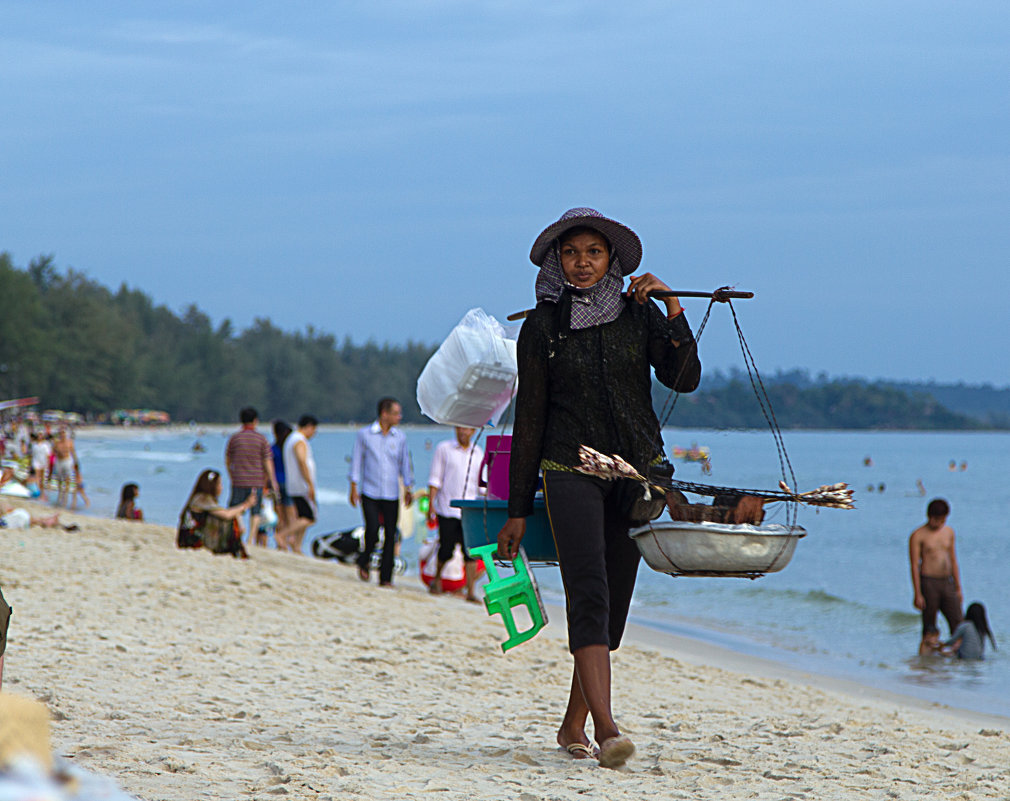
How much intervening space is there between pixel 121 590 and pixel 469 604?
3275 mm

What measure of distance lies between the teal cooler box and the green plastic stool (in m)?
0.06

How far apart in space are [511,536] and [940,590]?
8.17 metres

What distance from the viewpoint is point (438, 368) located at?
443 centimetres

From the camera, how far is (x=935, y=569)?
35.3ft

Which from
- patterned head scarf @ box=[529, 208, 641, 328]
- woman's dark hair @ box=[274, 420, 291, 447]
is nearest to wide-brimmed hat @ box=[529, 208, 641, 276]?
patterned head scarf @ box=[529, 208, 641, 328]

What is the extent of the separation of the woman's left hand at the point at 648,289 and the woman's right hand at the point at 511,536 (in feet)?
2.73

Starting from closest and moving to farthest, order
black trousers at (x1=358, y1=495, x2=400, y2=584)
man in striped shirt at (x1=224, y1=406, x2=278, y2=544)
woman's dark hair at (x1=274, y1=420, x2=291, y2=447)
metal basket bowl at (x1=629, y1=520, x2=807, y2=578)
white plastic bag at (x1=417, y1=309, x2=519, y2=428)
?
metal basket bowl at (x1=629, y1=520, x2=807, y2=578) < white plastic bag at (x1=417, y1=309, x2=519, y2=428) < black trousers at (x1=358, y1=495, x2=400, y2=584) < man in striped shirt at (x1=224, y1=406, x2=278, y2=544) < woman's dark hair at (x1=274, y1=420, x2=291, y2=447)

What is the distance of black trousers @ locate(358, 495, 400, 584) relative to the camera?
1040 cm

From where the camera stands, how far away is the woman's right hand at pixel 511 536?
388 centimetres

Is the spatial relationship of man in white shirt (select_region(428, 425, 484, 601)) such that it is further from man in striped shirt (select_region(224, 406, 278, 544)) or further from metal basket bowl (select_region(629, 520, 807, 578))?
metal basket bowl (select_region(629, 520, 807, 578))

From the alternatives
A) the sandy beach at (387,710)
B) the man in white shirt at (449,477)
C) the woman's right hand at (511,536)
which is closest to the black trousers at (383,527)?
the man in white shirt at (449,477)

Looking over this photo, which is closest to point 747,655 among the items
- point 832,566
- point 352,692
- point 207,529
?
point 207,529

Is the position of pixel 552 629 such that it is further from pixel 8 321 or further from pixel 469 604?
pixel 8 321

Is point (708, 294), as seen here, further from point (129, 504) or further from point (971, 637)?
point (129, 504)
